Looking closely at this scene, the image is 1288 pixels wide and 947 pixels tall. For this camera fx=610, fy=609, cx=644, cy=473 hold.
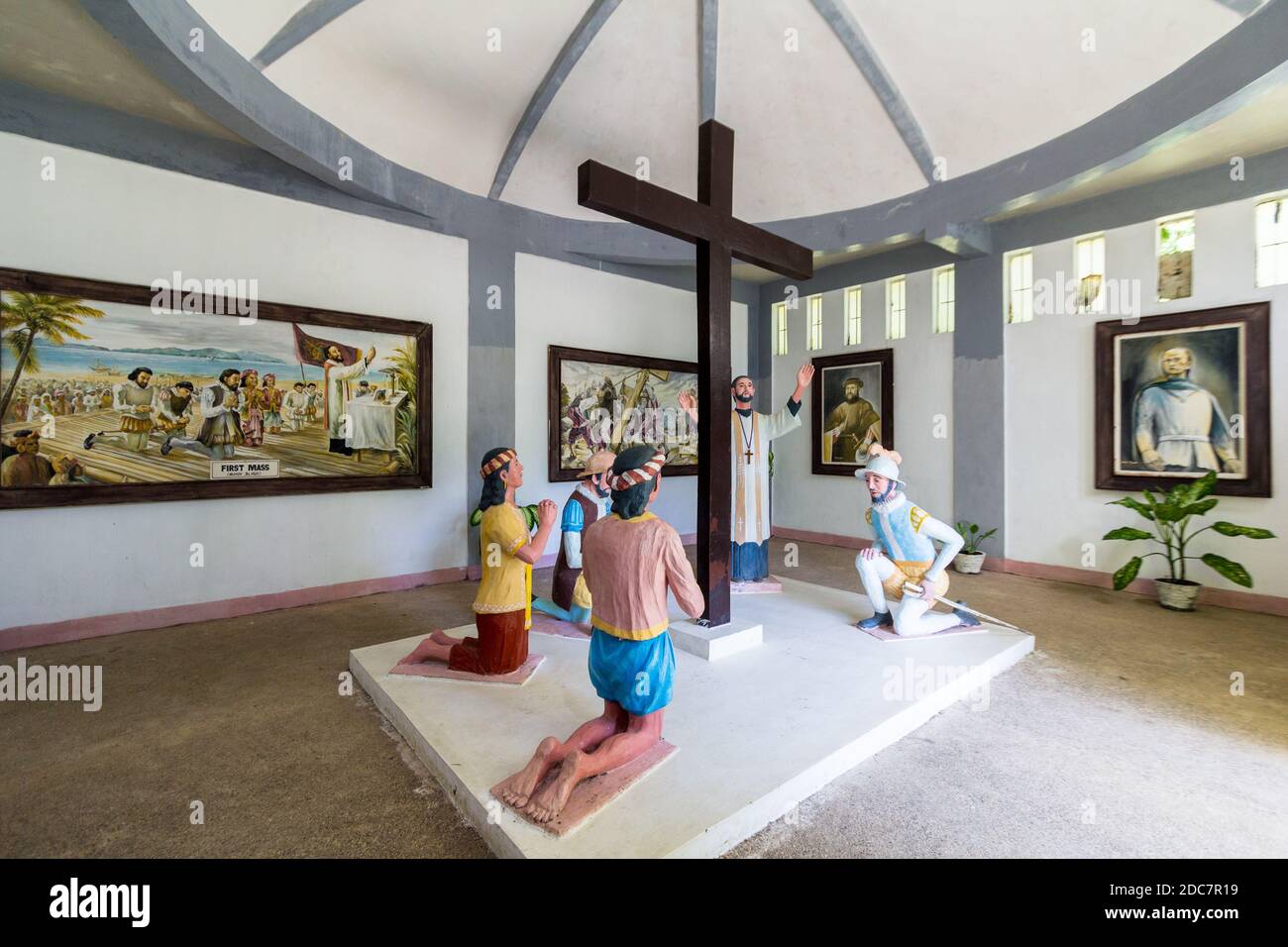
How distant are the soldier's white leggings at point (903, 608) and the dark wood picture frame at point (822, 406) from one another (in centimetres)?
333

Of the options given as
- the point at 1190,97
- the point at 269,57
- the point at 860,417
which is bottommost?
the point at 860,417

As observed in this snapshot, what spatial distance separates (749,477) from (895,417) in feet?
11.5

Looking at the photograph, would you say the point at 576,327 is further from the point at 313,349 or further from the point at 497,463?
the point at 497,463

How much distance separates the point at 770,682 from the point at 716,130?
10.9 ft

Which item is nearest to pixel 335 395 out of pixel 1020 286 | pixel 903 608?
pixel 903 608

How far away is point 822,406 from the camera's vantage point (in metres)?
8.24

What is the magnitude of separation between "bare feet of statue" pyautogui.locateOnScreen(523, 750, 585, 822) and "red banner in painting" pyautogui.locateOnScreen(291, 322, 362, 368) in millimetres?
4488

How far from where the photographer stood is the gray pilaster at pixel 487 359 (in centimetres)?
626

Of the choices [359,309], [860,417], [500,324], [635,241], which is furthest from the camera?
[860,417]

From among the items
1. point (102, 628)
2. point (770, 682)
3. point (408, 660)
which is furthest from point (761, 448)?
point (102, 628)

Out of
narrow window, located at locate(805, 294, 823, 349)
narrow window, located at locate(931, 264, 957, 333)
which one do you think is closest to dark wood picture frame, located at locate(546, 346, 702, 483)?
narrow window, located at locate(805, 294, 823, 349)

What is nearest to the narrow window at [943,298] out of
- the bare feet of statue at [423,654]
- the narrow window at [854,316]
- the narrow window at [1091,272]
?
the narrow window at [854,316]

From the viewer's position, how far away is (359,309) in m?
5.56

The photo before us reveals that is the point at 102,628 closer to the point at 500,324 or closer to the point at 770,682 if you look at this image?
the point at 500,324
